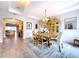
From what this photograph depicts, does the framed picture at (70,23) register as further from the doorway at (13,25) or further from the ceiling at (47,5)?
the doorway at (13,25)

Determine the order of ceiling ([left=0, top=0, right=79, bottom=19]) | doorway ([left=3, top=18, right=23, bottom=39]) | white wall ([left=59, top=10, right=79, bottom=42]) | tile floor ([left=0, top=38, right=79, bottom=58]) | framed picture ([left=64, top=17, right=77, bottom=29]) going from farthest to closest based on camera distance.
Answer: doorway ([left=3, top=18, right=23, bottom=39])
framed picture ([left=64, top=17, right=77, bottom=29])
white wall ([left=59, top=10, right=79, bottom=42])
ceiling ([left=0, top=0, right=79, bottom=19])
tile floor ([left=0, top=38, right=79, bottom=58])

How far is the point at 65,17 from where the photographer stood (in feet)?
28.1

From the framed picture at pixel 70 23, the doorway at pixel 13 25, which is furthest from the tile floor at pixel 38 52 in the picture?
the doorway at pixel 13 25

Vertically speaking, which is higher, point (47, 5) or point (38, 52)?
point (47, 5)

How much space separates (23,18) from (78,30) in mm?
6374

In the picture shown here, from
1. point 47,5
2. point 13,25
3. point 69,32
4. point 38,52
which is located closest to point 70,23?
point 69,32

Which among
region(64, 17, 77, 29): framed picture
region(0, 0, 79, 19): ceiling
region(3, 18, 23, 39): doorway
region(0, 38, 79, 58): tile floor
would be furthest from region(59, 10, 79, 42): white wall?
region(3, 18, 23, 39): doorway

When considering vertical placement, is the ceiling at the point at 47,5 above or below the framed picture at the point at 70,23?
above

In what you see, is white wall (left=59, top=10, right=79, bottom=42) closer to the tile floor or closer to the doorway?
the tile floor

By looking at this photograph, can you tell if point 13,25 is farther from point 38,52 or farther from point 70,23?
point 38,52

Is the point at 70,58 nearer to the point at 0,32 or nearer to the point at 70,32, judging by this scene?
the point at 70,32

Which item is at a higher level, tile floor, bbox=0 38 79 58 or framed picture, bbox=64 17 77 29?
framed picture, bbox=64 17 77 29

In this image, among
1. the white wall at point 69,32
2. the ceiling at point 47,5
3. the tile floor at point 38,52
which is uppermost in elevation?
the ceiling at point 47,5

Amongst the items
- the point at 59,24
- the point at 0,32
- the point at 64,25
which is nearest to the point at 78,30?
the point at 64,25
